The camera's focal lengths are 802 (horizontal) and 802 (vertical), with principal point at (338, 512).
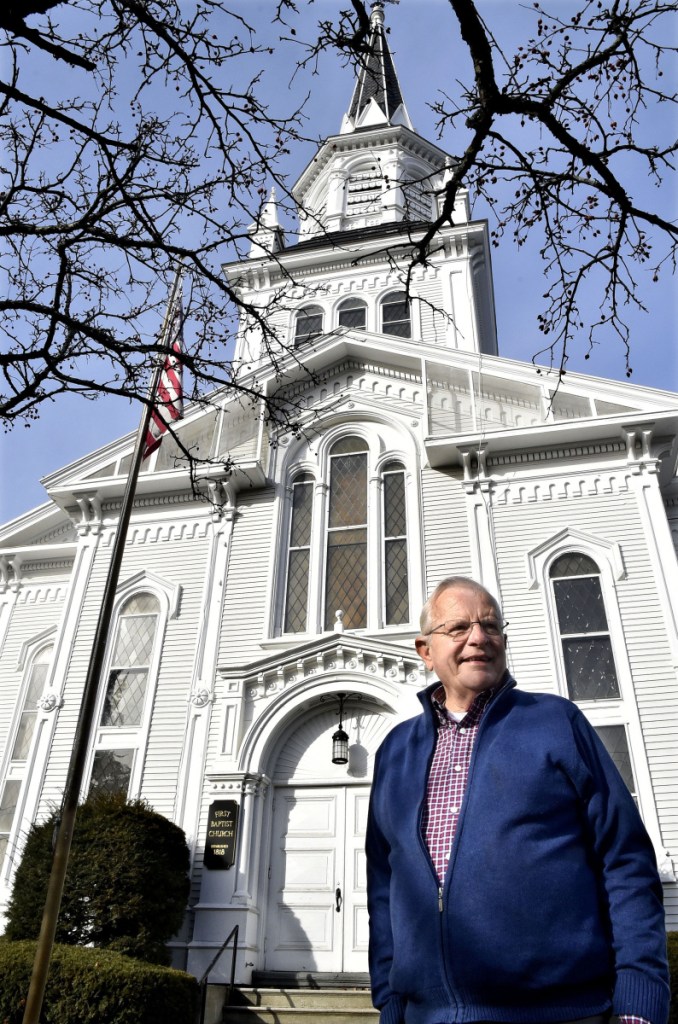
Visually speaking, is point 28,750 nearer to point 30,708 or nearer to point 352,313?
point 30,708

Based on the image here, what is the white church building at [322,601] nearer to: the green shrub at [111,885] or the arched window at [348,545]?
the arched window at [348,545]

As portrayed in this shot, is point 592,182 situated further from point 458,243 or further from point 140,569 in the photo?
point 458,243

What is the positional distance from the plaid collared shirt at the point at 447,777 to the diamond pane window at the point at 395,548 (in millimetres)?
10311

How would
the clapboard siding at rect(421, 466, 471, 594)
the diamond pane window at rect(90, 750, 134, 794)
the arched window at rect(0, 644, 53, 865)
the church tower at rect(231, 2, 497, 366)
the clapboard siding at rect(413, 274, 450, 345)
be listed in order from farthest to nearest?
the church tower at rect(231, 2, 497, 366), the clapboard siding at rect(413, 274, 450, 345), the arched window at rect(0, 644, 53, 865), the clapboard siding at rect(421, 466, 471, 594), the diamond pane window at rect(90, 750, 134, 794)

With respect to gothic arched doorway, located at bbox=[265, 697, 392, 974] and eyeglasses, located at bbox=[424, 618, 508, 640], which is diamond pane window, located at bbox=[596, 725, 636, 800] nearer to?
gothic arched doorway, located at bbox=[265, 697, 392, 974]

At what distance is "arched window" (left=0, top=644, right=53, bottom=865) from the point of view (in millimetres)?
13367

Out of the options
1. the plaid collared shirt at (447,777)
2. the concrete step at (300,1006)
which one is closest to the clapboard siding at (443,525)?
the concrete step at (300,1006)

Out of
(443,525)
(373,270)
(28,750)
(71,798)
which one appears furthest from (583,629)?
(373,270)

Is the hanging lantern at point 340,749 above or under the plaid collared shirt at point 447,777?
above

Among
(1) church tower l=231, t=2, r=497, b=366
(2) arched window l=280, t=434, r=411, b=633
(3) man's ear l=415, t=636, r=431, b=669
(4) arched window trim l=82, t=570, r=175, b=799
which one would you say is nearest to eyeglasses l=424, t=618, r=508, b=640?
(3) man's ear l=415, t=636, r=431, b=669

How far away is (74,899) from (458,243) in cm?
1776

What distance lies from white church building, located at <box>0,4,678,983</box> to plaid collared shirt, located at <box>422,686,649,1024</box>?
7.33 metres

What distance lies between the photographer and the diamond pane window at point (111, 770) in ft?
41.3

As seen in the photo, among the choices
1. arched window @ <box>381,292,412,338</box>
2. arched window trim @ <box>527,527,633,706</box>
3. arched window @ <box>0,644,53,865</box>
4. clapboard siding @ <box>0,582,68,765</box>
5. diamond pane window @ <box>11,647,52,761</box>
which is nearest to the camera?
arched window trim @ <box>527,527,633,706</box>
